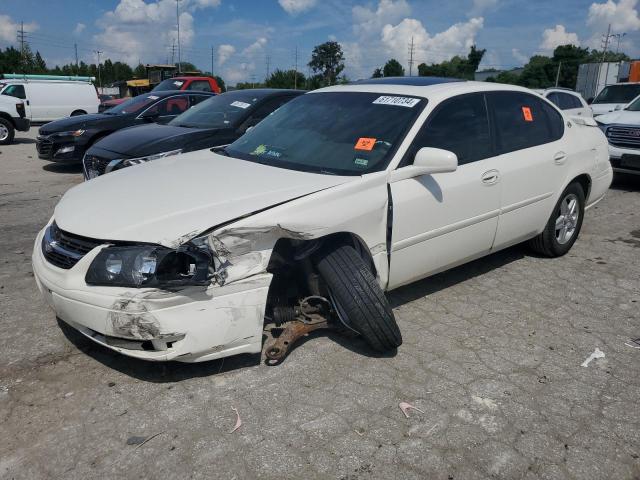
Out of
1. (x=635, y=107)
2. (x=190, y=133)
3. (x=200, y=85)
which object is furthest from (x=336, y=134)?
(x=200, y=85)

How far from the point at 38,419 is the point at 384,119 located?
2721 mm

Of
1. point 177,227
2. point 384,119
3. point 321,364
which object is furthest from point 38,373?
point 384,119

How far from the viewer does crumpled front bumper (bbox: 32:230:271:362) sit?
2590mm

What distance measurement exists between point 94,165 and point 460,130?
15.7 ft

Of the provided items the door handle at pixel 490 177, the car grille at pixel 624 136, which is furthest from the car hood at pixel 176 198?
the car grille at pixel 624 136

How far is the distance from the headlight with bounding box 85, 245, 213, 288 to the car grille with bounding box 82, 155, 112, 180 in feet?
13.5

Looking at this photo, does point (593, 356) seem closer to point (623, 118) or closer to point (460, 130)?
point (460, 130)

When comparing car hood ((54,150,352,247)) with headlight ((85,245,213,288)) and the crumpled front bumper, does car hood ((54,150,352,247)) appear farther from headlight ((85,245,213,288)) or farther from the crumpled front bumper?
the crumpled front bumper

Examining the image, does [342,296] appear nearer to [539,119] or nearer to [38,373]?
[38,373]

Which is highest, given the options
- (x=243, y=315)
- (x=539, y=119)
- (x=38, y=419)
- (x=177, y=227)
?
(x=539, y=119)

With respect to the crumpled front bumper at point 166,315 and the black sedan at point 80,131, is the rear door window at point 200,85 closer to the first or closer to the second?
the black sedan at point 80,131

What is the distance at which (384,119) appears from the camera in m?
3.62

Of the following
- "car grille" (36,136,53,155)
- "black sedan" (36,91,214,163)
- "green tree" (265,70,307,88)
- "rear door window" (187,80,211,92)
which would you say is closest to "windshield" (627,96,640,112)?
"black sedan" (36,91,214,163)

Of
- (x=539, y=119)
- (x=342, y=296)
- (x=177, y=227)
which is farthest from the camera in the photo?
(x=539, y=119)
